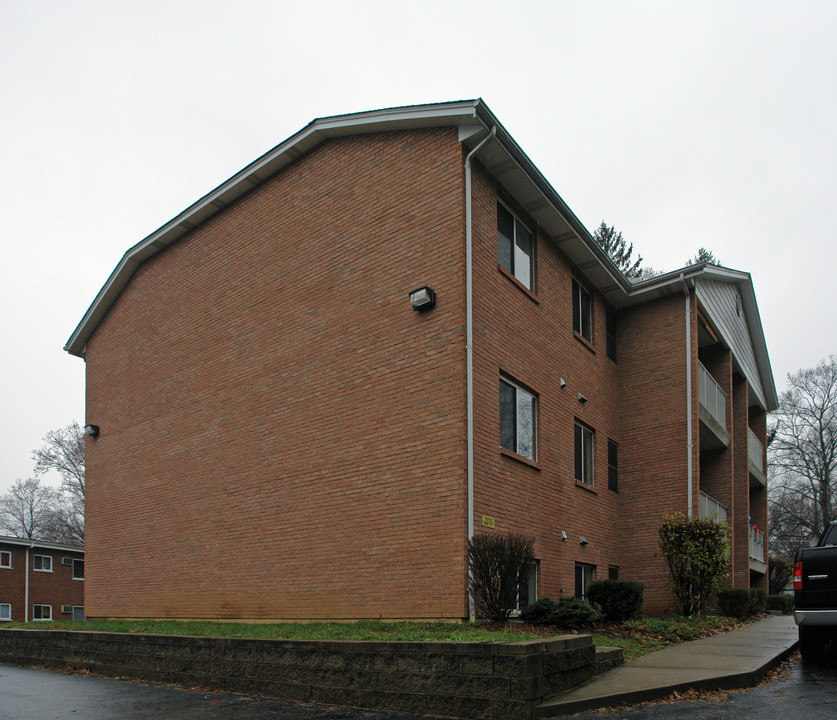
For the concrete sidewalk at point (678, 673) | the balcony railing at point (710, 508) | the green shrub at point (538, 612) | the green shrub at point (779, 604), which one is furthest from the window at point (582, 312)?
the green shrub at point (779, 604)

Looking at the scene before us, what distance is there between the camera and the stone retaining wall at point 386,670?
24.4 feet

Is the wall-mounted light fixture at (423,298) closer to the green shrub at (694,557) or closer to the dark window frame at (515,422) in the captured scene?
the dark window frame at (515,422)

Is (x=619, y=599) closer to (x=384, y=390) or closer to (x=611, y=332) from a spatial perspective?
(x=384, y=390)

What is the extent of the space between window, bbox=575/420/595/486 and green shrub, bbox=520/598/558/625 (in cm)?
500

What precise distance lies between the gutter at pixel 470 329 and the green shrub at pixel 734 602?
350 inches

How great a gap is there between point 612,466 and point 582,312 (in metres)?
3.71

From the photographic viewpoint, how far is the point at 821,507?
53.2m

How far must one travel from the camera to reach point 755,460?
2689cm

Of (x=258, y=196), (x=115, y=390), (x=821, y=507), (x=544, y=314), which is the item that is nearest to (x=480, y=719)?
(x=544, y=314)

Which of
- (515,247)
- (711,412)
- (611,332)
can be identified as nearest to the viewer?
(515,247)

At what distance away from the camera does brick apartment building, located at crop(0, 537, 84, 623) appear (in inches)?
1487

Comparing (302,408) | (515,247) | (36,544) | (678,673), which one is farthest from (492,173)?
(36,544)

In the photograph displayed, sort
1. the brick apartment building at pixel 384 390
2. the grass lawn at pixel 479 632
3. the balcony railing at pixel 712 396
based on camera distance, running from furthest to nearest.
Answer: the balcony railing at pixel 712 396, the brick apartment building at pixel 384 390, the grass lawn at pixel 479 632

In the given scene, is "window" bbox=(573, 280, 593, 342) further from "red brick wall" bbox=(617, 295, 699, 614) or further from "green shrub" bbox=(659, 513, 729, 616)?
"green shrub" bbox=(659, 513, 729, 616)
